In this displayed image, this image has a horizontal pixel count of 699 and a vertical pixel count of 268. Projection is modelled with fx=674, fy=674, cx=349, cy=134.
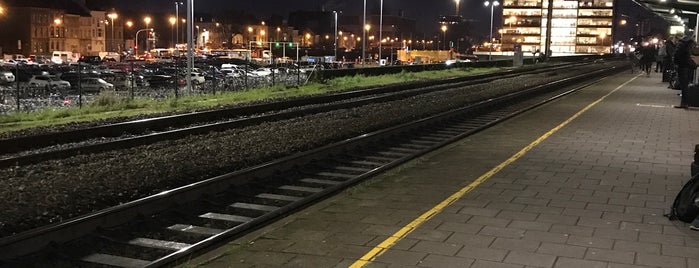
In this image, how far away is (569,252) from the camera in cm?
611

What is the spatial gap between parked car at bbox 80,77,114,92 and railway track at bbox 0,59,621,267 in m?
24.1

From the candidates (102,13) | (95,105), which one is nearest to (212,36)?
(102,13)

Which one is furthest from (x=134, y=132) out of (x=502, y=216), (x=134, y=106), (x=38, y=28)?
(x=38, y=28)

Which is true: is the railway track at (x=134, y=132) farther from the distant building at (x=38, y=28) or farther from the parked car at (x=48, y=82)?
the distant building at (x=38, y=28)

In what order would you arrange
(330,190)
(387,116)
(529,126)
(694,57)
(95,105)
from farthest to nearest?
(95,105) < (694,57) < (387,116) < (529,126) < (330,190)

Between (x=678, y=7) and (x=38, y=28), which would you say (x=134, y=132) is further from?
(x=38, y=28)

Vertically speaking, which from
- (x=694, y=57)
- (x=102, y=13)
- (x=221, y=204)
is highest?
(x=102, y=13)

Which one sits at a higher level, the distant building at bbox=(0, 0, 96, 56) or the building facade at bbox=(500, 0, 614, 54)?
the building facade at bbox=(500, 0, 614, 54)

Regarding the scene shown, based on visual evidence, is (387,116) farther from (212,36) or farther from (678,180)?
(212,36)

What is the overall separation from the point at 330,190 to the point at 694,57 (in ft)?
48.9

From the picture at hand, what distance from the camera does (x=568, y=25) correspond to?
554 ft

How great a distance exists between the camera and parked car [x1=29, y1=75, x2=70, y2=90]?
32.8 metres

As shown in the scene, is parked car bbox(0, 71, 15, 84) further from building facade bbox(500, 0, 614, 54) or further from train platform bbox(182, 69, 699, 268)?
building facade bbox(500, 0, 614, 54)

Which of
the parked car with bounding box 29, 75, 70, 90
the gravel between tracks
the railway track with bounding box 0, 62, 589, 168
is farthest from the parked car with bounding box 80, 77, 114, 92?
the gravel between tracks
